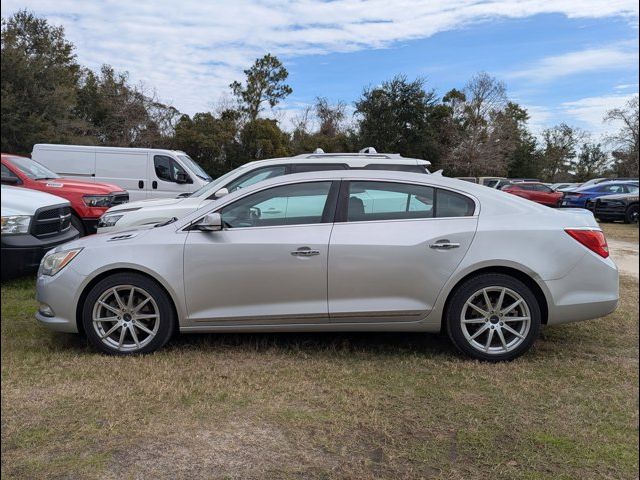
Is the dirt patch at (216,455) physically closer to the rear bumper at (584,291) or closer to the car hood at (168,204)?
the rear bumper at (584,291)

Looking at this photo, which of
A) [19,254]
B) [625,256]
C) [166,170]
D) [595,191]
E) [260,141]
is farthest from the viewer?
[260,141]

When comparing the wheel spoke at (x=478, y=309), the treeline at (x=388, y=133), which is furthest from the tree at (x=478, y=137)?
the wheel spoke at (x=478, y=309)

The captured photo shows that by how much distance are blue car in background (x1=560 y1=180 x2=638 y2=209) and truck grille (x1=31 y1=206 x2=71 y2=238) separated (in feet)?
59.8

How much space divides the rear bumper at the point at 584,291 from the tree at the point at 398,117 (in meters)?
34.1

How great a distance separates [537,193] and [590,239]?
869 inches

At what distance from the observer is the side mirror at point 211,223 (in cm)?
420

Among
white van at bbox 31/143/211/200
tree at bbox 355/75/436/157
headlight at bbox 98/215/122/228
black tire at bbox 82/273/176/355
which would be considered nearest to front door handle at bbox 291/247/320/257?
black tire at bbox 82/273/176/355

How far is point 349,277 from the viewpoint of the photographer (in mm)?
4168

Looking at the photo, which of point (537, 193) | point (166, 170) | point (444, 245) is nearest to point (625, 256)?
point (444, 245)

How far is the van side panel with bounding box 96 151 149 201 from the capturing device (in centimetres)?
1292

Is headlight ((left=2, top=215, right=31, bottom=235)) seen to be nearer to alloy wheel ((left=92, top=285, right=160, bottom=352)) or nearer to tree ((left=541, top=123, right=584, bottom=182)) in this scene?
alloy wheel ((left=92, top=285, right=160, bottom=352))

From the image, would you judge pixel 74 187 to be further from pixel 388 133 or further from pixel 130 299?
pixel 388 133

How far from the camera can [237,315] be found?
4.25 metres

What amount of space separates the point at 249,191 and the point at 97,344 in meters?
1.74
